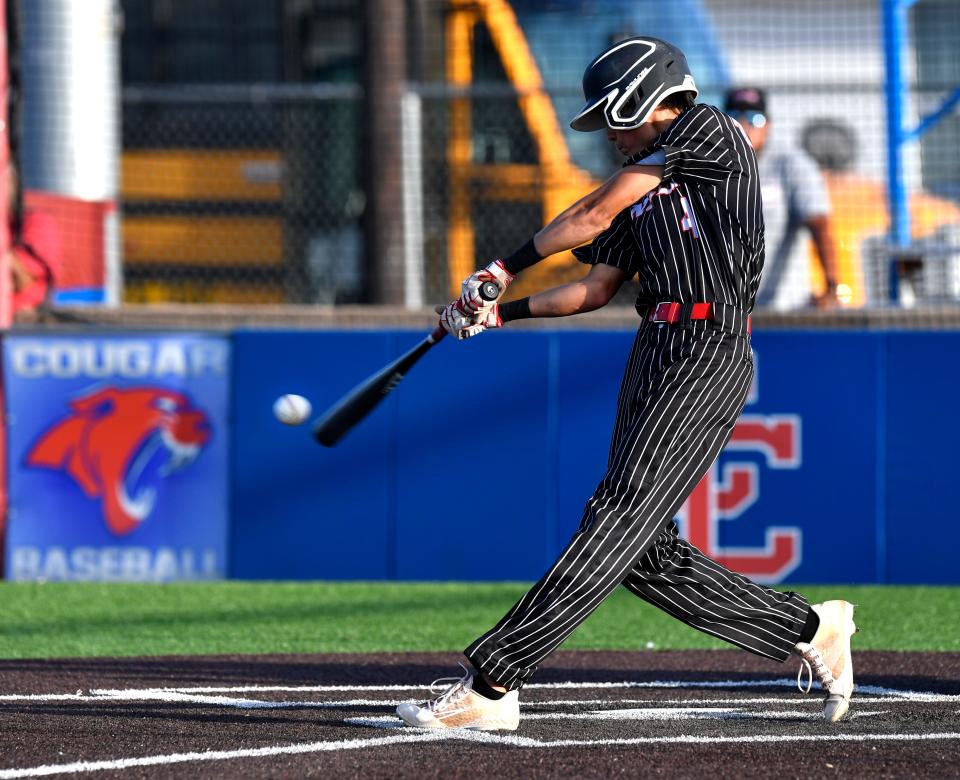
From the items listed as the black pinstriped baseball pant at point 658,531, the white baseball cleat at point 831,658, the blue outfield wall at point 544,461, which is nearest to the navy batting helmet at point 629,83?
the black pinstriped baseball pant at point 658,531

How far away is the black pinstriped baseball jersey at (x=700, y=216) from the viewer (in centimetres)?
451

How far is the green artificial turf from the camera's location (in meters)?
6.55

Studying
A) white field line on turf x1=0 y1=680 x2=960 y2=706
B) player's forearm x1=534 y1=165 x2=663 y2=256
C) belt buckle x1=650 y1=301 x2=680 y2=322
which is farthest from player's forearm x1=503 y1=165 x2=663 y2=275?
white field line on turf x1=0 y1=680 x2=960 y2=706

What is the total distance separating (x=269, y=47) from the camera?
13031mm

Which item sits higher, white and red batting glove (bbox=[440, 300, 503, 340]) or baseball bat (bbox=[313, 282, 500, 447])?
white and red batting glove (bbox=[440, 300, 503, 340])

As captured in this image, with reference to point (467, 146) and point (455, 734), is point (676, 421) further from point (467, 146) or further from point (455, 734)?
point (467, 146)

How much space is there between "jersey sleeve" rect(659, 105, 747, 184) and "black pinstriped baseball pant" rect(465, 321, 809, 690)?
1.39 feet

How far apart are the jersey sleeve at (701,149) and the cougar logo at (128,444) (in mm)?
4480

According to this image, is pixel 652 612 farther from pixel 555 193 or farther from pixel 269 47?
pixel 269 47

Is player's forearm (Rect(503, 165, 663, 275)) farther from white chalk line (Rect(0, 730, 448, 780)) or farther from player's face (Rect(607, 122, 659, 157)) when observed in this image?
white chalk line (Rect(0, 730, 448, 780))

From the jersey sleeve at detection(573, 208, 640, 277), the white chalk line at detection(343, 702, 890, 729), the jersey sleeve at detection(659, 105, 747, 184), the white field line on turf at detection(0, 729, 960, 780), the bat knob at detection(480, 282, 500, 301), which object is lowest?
the white chalk line at detection(343, 702, 890, 729)

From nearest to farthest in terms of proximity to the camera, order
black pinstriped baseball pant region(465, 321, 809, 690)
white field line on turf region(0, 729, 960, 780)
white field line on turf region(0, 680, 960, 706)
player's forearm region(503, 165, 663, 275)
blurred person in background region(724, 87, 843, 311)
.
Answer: white field line on turf region(0, 729, 960, 780), black pinstriped baseball pant region(465, 321, 809, 690), player's forearm region(503, 165, 663, 275), white field line on turf region(0, 680, 960, 706), blurred person in background region(724, 87, 843, 311)

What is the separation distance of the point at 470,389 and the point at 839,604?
3838 mm

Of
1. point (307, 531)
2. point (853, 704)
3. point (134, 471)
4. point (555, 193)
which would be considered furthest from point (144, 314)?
point (853, 704)
